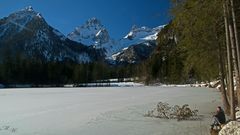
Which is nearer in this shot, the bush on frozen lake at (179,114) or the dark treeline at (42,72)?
the bush on frozen lake at (179,114)

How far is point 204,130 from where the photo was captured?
1914 centimetres

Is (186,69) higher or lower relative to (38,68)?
lower

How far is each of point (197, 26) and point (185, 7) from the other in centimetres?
148

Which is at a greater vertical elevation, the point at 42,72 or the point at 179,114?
the point at 42,72

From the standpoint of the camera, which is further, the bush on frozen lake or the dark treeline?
the dark treeline

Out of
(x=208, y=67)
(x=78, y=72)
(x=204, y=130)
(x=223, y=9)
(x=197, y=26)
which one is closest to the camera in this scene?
(x=223, y=9)

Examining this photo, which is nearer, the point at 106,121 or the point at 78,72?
the point at 106,121

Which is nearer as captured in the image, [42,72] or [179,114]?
[179,114]

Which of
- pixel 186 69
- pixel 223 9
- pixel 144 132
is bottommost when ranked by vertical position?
pixel 144 132

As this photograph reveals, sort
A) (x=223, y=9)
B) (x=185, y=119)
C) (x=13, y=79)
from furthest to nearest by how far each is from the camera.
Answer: (x=13, y=79), (x=185, y=119), (x=223, y=9)

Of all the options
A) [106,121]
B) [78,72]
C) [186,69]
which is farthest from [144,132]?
[78,72]

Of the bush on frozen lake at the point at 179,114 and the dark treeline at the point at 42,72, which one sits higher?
the dark treeline at the point at 42,72

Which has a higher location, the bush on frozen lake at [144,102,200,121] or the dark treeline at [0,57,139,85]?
the dark treeline at [0,57,139,85]

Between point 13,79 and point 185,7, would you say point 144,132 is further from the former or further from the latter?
point 13,79
